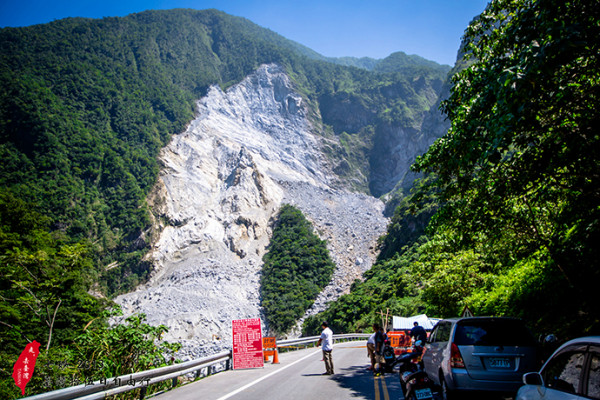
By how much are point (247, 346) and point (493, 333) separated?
9359 mm

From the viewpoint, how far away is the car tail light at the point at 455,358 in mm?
5906

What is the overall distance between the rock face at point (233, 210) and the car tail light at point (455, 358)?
125 feet

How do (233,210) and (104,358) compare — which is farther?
(233,210)

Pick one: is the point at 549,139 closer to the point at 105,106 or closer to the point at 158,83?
the point at 105,106

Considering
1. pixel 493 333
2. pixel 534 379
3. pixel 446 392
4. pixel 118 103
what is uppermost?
pixel 118 103

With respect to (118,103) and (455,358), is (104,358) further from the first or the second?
(118,103)

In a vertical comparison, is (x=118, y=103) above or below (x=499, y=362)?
above

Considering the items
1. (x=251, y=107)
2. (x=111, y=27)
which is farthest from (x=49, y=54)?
(x=251, y=107)

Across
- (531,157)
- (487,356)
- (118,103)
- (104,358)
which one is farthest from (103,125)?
(487,356)

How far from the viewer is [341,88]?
515 ft

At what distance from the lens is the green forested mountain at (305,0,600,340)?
4.68 meters

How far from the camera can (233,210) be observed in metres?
80.7

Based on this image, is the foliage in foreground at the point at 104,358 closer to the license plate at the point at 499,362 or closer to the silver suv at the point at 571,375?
the license plate at the point at 499,362

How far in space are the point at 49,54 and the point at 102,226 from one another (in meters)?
62.2
